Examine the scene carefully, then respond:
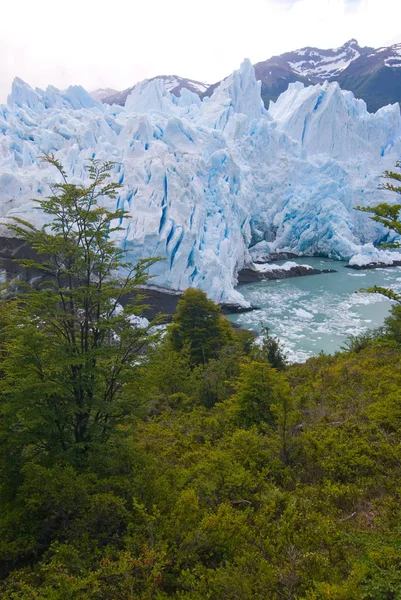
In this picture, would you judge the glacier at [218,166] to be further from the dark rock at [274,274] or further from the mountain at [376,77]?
the mountain at [376,77]

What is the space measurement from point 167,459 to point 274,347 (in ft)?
20.3

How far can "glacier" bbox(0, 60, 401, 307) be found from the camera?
Answer: 2334 centimetres

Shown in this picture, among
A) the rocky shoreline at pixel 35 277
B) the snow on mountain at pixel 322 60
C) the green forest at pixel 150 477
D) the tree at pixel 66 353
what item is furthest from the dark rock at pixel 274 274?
the snow on mountain at pixel 322 60

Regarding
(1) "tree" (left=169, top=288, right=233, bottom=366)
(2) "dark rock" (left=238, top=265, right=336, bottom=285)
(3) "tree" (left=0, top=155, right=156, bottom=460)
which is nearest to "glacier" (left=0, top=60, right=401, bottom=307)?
(2) "dark rock" (left=238, top=265, right=336, bottom=285)

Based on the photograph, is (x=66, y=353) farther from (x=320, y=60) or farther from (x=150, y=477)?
(x=320, y=60)

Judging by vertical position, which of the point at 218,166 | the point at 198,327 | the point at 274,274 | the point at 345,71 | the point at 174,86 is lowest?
the point at 274,274

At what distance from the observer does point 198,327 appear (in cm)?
1310

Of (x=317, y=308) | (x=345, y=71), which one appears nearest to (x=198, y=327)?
(x=317, y=308)

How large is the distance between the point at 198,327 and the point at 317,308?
11623 millimetres

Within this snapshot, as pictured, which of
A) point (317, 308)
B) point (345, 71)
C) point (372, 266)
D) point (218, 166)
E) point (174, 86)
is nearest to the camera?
point (317, 308)

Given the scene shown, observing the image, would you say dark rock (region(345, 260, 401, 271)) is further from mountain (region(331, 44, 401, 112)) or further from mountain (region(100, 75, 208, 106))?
mountain (region(100, 75, 208, 106))

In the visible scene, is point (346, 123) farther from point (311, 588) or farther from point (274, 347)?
point (311, 588)

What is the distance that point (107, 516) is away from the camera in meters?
3.16

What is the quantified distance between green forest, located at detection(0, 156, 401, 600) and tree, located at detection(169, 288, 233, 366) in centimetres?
678
